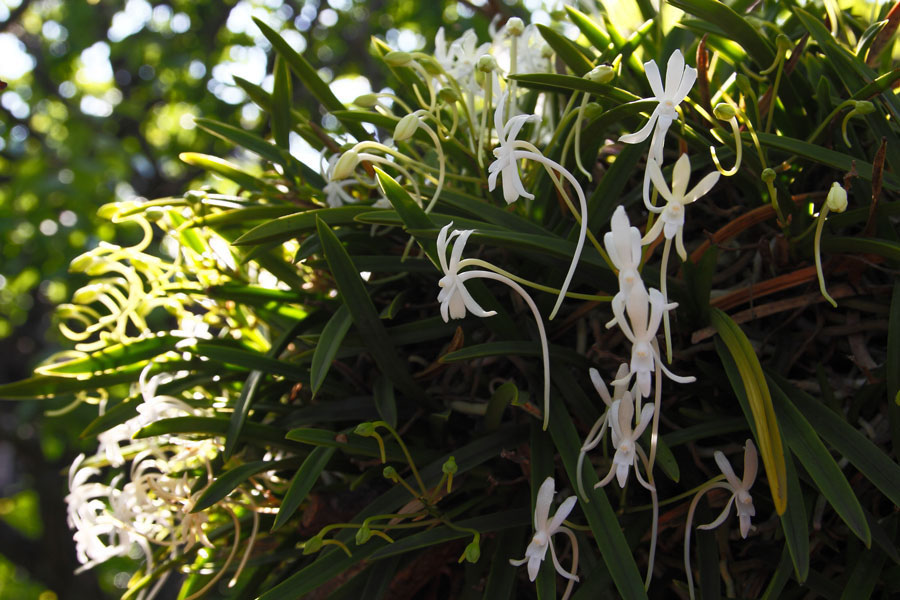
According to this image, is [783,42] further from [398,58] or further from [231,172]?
[231,172]

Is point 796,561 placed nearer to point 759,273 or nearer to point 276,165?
Answer: point 759,273

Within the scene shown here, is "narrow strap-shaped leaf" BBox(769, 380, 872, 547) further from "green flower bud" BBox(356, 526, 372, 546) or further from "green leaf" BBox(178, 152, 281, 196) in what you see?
"green leaf" BBox(178, 152, 281, 196)

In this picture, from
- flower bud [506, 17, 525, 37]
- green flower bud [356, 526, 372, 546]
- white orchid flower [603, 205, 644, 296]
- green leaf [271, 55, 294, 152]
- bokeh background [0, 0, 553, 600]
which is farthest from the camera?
bokeh background [0, 0, 553, 600]

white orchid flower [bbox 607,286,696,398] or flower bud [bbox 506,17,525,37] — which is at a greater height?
flower bud [bbox 506,17,525,37]

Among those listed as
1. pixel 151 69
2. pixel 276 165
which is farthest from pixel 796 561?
pixel 151 69

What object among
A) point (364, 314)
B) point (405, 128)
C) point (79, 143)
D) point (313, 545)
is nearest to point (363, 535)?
point (313, 545)

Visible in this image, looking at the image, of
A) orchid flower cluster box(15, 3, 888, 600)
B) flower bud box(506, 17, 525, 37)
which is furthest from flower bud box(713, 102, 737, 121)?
flower bud box(506, 17, 525, 37)

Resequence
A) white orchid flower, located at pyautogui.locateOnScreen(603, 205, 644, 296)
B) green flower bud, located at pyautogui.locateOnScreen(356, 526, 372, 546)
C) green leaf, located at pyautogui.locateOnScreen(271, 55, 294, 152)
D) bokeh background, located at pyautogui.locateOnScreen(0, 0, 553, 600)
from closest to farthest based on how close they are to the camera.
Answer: white orchid flower, located at pyautogui.locateOnScreen(603, 205, 644, 296) < green flower bud, located at pyautogui.locateOnScreen(356, 526, 372, 546) < green leaf, located at pyautogui.locateOnScreen(271, 55, 294, 152) < bokeh background, located at pyautogui.locateOnScreen(0, 0, 553, 600)
